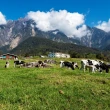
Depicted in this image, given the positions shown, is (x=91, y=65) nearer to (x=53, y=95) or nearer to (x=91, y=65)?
(x=91, y=65)

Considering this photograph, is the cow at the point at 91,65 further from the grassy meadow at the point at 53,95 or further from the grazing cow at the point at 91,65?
the grassy meadow at the point at 53,95

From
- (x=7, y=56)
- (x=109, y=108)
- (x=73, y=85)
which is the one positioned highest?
(x=7, y=56)

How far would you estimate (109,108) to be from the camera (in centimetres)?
1488

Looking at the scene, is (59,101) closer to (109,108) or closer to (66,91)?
(66,91)

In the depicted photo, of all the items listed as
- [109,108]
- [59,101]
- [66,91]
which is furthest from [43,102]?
[109,108]

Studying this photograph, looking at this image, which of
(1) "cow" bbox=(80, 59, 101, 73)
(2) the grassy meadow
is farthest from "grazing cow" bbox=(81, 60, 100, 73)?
(2) the grassy meadow

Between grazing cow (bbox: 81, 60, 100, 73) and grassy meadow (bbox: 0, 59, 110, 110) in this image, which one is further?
grazing cow (bbox: 81, 60, 100, 73)

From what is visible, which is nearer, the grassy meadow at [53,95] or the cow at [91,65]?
the grassy meadow at [53,95]

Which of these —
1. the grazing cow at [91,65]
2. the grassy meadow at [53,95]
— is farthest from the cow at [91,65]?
the grassy meadow at [53,95]

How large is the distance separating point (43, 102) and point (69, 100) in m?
1.80

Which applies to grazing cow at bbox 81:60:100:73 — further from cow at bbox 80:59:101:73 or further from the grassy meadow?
the grassy meadow

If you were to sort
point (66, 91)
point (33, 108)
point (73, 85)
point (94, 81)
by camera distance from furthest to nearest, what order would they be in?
point (94, 81) < point (73, 85) < point (66, 91) < point (33, 108)

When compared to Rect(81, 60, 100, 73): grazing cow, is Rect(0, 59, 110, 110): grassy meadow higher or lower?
lower

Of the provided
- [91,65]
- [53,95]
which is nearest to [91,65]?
[91,65]
